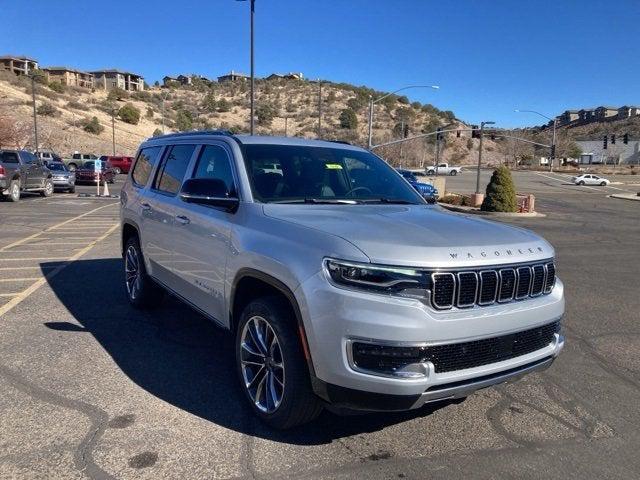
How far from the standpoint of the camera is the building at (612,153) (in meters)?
121

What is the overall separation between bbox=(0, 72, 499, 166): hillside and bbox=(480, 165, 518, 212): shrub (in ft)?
105

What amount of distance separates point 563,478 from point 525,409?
925 mm

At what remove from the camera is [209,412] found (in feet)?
12.6

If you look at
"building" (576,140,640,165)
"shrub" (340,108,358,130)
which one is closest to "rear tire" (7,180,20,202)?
"shrub" (340,108,358,130)

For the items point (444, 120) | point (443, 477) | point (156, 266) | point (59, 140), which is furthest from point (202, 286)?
point (444, 120)

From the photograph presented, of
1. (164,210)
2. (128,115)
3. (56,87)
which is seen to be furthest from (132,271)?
(56,87)

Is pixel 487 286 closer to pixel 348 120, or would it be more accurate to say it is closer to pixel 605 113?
pixel 348 120

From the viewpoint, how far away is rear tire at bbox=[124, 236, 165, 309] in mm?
6094

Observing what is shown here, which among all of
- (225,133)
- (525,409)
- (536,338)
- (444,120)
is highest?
(444,120)

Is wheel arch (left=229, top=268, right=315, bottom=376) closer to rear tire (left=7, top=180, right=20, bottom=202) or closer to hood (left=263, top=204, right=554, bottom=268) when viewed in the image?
hood (left=263, top=204, right=554, bottom=268)

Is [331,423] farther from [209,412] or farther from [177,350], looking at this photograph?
[177,350]

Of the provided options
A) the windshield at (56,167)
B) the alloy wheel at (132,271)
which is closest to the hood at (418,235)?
the alloy wheel at (132,271)

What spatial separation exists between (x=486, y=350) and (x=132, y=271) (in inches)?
179

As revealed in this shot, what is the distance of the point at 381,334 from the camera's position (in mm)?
2920
